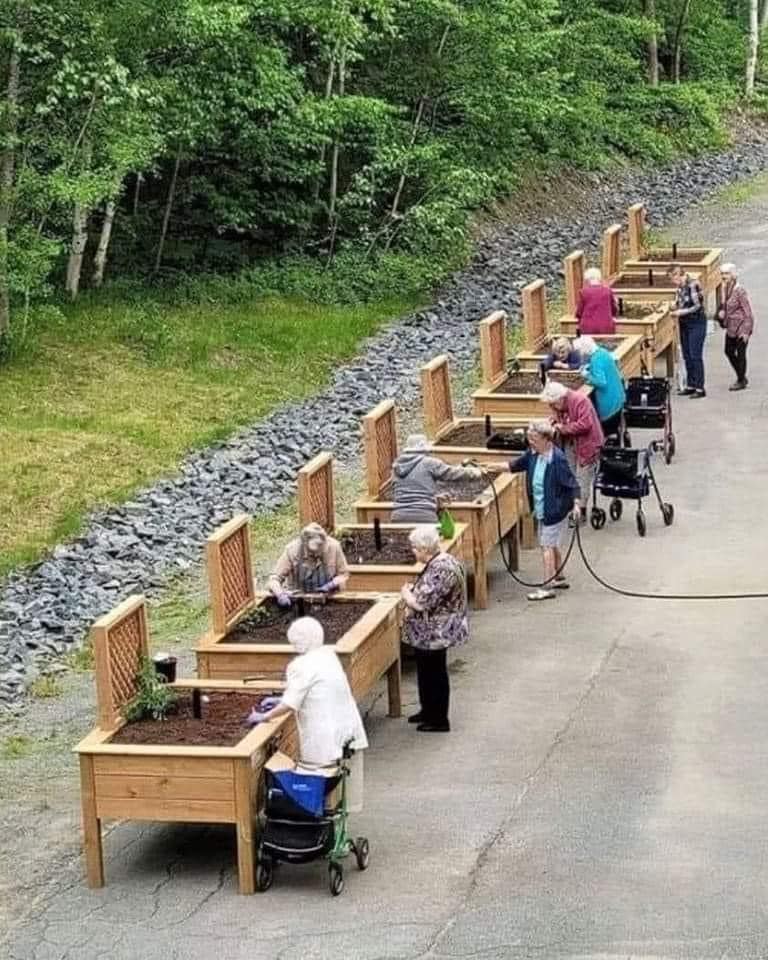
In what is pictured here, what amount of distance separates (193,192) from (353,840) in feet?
60.6

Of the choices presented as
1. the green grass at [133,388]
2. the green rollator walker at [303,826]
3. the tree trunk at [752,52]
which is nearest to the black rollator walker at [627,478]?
the green grass at [133,388]

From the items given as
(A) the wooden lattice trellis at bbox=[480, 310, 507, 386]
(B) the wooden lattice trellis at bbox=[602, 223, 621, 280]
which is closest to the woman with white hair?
(A) the wooden lattice trellis at bbox=[480, 310, 507, 386]

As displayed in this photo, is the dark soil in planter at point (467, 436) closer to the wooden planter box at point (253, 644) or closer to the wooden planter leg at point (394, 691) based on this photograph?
the wooden planter box at point (253, 644)

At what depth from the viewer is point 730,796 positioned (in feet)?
34.7

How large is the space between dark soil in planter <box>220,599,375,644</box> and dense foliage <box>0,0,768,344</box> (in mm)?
10117

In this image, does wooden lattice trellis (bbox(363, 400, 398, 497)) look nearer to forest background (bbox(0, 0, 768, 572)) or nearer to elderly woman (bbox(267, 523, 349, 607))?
elderly woman (bbox(267, 523, 349, 607))

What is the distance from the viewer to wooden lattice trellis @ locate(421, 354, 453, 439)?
1730cm

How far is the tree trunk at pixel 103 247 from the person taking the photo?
84.7 feet

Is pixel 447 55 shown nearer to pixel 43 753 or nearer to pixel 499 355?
pixel 499 355

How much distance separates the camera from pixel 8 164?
21766 millimetres

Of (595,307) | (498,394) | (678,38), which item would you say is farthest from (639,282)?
(678,38)

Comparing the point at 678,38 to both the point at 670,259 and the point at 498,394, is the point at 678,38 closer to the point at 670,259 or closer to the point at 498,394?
the point at 670,259

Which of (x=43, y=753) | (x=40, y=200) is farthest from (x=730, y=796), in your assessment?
Answer: (x=40, y=200)

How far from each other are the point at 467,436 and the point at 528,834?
7.49m
